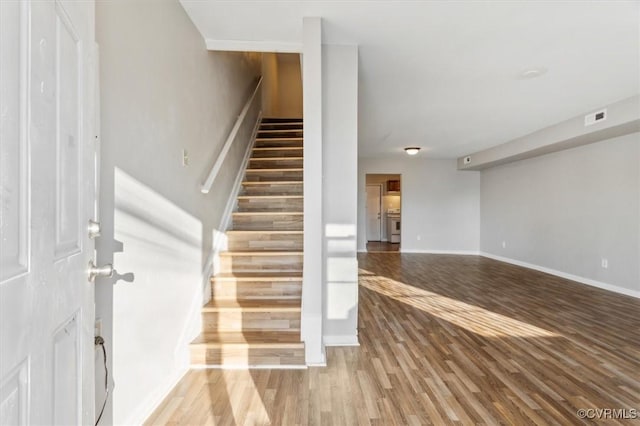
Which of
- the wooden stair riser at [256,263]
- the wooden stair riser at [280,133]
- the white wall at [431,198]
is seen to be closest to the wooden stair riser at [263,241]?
the wooden stair riser at [256,263]

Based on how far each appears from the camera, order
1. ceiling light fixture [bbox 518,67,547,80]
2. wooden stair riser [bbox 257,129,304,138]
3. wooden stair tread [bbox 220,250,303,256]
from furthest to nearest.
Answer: wooden stair riser [bbox 257,129,304,138] < ceiling light fixture [bbox 518,67,547,80] < wooden stair tread [bbox 220,250,303,256]

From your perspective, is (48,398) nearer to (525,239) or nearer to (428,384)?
(428,384)

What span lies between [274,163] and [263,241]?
54.5 inches

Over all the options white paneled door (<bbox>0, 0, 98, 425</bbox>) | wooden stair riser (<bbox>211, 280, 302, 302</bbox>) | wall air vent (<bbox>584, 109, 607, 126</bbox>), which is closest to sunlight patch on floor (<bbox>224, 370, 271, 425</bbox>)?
wooden stair riser (<bbox>211, 280, 302, 302</bbox>)

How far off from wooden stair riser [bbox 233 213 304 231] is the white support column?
1.07 meters

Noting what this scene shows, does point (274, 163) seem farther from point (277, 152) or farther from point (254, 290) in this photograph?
point (254, 290)

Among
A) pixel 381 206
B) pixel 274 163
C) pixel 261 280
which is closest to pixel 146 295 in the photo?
pixel 261 280

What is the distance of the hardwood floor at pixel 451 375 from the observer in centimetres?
176

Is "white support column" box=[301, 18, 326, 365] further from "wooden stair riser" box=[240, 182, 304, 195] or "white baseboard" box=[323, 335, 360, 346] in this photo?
"wooden stair riser" box=[240, 182, 304, 195]

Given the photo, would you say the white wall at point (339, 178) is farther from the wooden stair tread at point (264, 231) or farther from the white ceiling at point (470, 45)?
the wooden stair tread at point (264, 231)

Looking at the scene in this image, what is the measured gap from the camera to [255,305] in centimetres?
257

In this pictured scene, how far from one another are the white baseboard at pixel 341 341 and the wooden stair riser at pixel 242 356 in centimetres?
45

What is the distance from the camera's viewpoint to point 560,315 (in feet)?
11.4

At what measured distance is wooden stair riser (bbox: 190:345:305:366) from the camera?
2260 millimetres
